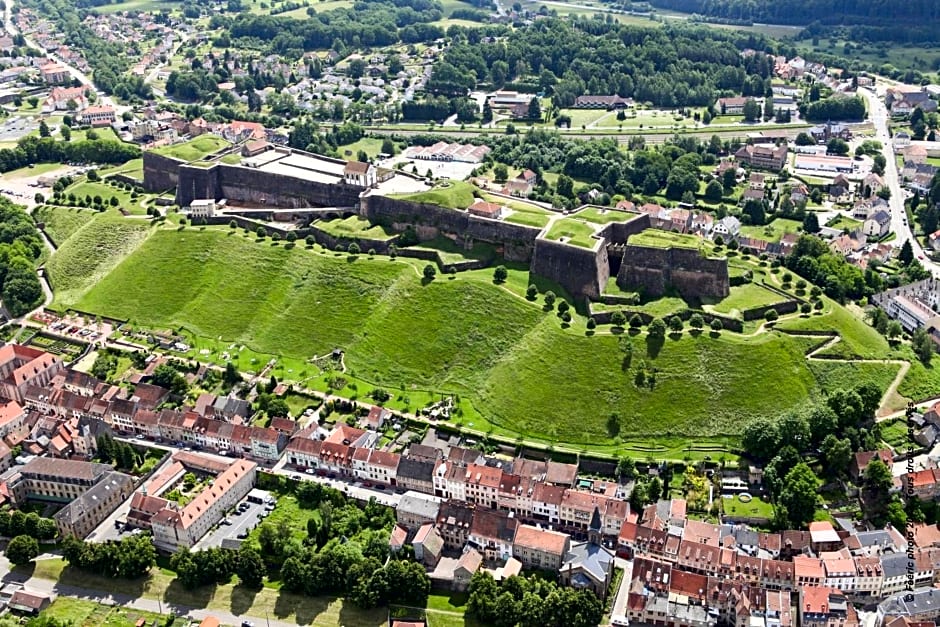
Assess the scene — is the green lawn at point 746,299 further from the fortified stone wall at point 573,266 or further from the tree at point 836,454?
the tree at point 836,454

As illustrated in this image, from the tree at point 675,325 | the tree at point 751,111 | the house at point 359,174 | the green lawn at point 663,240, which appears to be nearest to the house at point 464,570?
the tree at point 675,325

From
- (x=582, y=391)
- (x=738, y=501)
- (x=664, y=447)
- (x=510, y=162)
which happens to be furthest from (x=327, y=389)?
(x=510, y=162)

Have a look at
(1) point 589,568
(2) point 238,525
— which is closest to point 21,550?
(2) point 238,525

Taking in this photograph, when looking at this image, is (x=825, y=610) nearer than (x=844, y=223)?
Yes

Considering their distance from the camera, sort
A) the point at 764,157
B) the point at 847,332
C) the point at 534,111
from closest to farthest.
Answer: the point at 847,332 → the point at 764,157 → the point at 534,111

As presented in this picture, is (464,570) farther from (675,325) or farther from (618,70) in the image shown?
(618,70)

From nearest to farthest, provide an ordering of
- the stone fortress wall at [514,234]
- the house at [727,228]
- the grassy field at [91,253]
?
the stone fortress wall at [514,234] < the grassy field at [91,253] < the house at [727,228]

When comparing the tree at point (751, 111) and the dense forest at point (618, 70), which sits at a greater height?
the dense forest at point (618, 70)

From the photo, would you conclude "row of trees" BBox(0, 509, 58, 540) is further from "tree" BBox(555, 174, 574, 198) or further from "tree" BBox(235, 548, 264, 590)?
"tree" BBox(555, 174, 574, 198)

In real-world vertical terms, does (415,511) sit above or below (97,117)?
below
